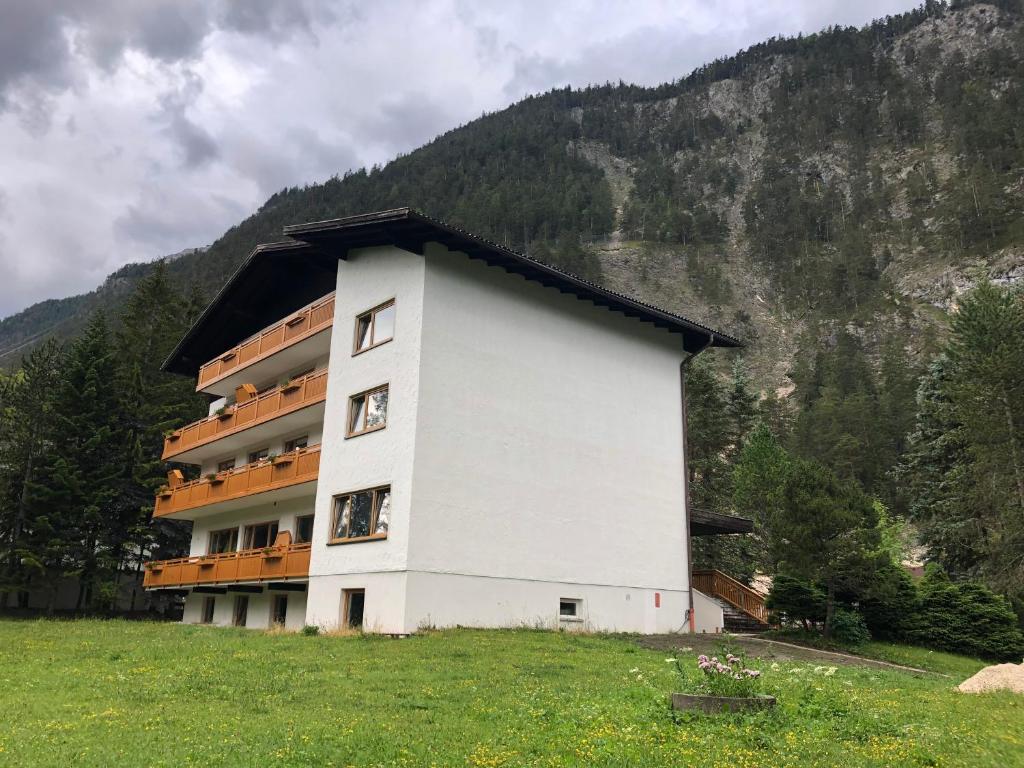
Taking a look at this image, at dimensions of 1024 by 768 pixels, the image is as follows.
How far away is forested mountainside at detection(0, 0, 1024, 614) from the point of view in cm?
11788

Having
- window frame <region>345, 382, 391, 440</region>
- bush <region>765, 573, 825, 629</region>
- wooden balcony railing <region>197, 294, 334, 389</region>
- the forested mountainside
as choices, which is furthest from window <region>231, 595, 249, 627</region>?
the forested mountainside

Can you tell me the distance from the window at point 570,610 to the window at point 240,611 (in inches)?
557

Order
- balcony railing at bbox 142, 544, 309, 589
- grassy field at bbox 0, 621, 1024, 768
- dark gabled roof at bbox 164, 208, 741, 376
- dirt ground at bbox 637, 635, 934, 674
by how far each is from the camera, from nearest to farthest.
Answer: grassy field at bbox 0, 621, 1024, 768 → dirt ground at bbox 637, 635, 934, 674 → dark gabled roof at bbox 164, 208, 741, 376 → balcony railing at bbox 142, 544, 309, 589

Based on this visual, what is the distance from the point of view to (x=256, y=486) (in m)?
28.1

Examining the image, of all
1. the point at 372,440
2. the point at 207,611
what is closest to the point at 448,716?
the point at 372,440

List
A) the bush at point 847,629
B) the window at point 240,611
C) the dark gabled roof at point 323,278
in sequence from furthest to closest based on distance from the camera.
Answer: the window at point 240,611 < the bush at point 847,629 < the dark gabled roof at point 323,278

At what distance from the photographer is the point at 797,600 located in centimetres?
2741

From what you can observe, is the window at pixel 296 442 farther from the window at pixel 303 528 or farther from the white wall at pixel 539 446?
the white wall at pixel 539 446

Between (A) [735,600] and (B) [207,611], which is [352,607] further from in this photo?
(A) [735,600]

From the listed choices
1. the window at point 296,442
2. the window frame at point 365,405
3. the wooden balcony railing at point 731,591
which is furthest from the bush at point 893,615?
the window at point 296,442

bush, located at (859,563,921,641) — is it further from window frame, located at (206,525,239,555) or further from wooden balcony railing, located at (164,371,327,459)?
window frame, located at (206,525,239,555)

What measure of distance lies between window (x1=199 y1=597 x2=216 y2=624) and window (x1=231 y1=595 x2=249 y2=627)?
247 centimetres

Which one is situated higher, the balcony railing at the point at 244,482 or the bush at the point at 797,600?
the balcony railing at the point at 244,482

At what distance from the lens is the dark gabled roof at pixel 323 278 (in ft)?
76.6
